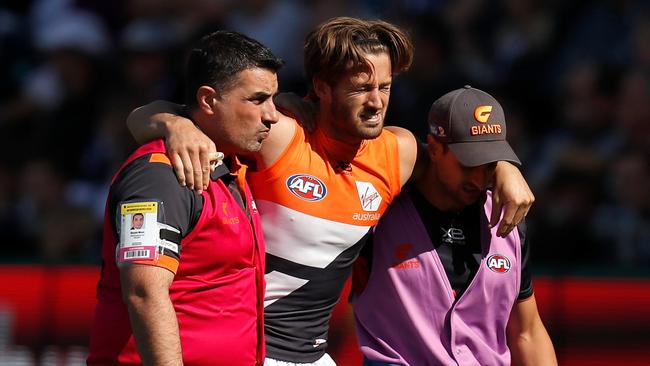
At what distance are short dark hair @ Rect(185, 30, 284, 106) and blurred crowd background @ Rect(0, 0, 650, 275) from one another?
3.36 meters

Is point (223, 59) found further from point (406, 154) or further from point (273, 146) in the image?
point (406, 154)

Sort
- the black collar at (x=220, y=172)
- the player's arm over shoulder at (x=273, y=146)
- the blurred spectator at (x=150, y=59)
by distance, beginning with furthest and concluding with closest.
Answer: the blurred spectator at (x=150, y=59) → the player's arm over shoulder at (x=273, y=146) → the black collar at (x=220, y=172)

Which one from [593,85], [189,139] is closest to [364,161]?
[189,139]

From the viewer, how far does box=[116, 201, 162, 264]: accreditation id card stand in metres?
4.25

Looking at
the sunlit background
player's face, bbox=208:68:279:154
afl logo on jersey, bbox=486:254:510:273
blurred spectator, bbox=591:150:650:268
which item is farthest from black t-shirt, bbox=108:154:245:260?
blurred spectator, bbox=591:150:650:268

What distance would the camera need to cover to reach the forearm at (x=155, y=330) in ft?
13.7

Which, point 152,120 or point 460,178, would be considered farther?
point 460,178

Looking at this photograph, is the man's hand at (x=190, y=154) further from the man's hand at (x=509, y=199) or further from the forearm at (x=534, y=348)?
the forearm at (x=534, y=348)

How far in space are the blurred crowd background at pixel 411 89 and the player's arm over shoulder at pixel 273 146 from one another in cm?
290

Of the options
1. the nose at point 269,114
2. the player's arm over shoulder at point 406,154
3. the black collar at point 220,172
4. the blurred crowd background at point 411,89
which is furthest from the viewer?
the blurred crowd background at point 411,89

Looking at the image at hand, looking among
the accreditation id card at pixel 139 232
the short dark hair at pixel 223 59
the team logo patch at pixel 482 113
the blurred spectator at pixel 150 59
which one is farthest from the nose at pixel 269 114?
the blurred spectator at pixel 150 59

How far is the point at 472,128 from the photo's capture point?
16.9 ft

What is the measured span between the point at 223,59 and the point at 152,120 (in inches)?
15.8

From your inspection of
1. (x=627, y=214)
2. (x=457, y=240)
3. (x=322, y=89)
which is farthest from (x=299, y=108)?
(x=627, y=214)
